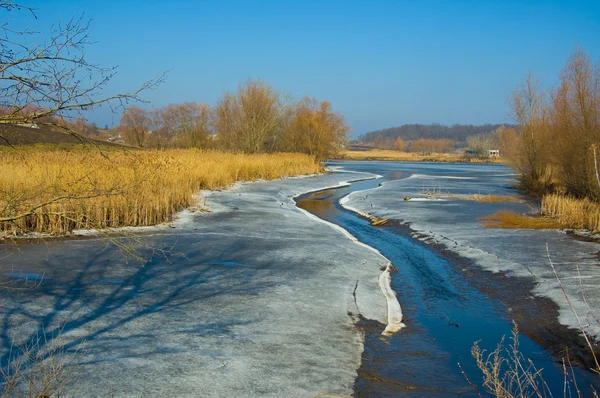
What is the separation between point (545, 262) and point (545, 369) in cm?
515

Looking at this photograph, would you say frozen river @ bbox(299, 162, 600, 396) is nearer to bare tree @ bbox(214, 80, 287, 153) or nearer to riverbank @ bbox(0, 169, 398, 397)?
riverbank @ bbox(0, 169, 398, 397)

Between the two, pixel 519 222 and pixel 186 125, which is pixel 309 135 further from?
pixel 519 222

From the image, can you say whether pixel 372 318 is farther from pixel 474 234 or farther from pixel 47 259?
pixel 474 234

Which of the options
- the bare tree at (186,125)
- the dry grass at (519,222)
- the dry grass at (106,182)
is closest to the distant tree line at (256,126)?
the bare tree at (186,125)

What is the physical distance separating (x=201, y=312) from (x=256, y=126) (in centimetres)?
3882

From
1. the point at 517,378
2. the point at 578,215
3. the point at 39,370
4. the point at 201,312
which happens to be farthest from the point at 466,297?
the point at 578,215

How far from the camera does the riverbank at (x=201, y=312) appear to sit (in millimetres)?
4809

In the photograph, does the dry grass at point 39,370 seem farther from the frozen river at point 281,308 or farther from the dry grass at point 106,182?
the dry grass at point 106,182

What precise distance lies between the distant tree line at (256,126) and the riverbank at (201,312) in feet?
103

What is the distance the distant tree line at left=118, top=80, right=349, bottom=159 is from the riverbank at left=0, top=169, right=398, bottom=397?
31532mm

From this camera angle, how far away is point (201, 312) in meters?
6.62

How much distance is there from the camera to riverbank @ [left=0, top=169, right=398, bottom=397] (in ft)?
15.8

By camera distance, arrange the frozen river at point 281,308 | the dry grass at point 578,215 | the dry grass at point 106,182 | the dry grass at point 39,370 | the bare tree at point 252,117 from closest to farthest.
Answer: the dry grass at point 39,370
the frozen river at point 281,308
the dry grass at point 106,182
the dry grass at point 578,215
the bare tree at point 252,117

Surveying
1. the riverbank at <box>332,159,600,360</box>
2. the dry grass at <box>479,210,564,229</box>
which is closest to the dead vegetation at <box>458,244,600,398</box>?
the riverbank at <box>332,159,600,360</box>
